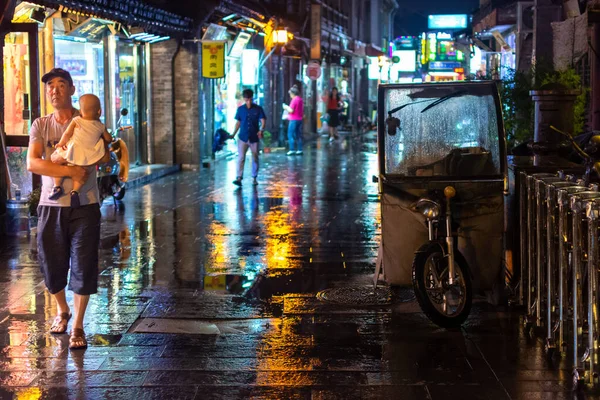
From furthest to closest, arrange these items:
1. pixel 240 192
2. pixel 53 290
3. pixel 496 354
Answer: pixel 240 192, pixel 53 290, pixel 496 354

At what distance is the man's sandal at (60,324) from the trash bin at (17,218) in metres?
5.09

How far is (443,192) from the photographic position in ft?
25.4

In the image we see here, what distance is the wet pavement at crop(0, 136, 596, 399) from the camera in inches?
238

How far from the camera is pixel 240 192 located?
1747cm

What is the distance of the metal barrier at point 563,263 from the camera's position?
5738 mm

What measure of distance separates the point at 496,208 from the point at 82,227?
329 cm

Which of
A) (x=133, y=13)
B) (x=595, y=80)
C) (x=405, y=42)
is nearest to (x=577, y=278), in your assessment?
(x=595, y=80)

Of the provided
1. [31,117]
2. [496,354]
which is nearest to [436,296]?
[496,354]

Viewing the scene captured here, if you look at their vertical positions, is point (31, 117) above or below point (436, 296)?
above

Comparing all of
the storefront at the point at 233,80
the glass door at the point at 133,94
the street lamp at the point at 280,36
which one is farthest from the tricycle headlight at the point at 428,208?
the street lamp at the point at 280,36

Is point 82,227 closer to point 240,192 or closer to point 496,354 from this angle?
point 496,354

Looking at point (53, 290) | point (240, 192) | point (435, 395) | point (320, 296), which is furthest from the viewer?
point (240, 192)

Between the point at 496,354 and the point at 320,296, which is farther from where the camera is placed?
the point at 320,296

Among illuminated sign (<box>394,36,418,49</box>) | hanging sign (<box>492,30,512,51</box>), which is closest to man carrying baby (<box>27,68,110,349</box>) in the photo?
hanging sign (<box>492,30,512,51</box>)
